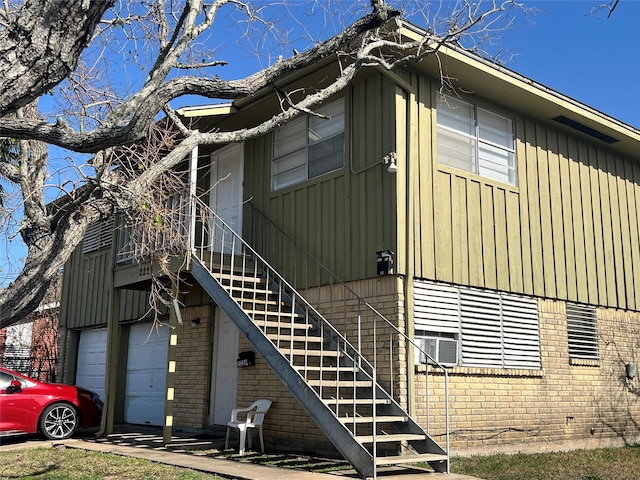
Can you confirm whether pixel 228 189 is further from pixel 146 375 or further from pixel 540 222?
pixel 540 222

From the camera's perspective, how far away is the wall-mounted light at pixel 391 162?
9.13 metres

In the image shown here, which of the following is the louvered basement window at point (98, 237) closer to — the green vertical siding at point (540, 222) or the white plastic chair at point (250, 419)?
the white plastic chair at point (250, 419)

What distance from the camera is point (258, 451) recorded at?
9.98 metres

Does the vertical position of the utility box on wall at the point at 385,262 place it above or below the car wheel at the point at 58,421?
above

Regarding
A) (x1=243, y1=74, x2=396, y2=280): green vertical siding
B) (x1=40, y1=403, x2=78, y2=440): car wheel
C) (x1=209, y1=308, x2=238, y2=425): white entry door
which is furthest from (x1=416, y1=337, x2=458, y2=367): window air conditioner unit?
(x1=40, y1=403, x2=78, y2=440): car wheel

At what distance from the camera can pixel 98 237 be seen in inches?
653

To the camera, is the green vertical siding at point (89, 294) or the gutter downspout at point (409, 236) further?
the green vertical siding at point (89, 294)

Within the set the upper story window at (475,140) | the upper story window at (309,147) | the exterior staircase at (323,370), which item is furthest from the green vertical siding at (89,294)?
the upper story window at (475,140)

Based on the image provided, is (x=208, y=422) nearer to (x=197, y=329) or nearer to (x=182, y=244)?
(x=197, y=329)

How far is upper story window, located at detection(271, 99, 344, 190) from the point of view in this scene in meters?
10.6

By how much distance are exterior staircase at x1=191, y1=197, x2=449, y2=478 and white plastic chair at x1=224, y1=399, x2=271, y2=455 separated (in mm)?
1109

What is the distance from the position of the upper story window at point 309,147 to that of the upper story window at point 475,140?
1540 mm

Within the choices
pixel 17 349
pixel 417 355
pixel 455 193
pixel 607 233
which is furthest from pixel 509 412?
pixel 17 349

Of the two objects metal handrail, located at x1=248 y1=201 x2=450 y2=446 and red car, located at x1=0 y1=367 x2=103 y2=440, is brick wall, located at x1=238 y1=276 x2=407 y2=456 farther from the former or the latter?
red car, located at x1=0 y1=367 x2=103 y2=440
